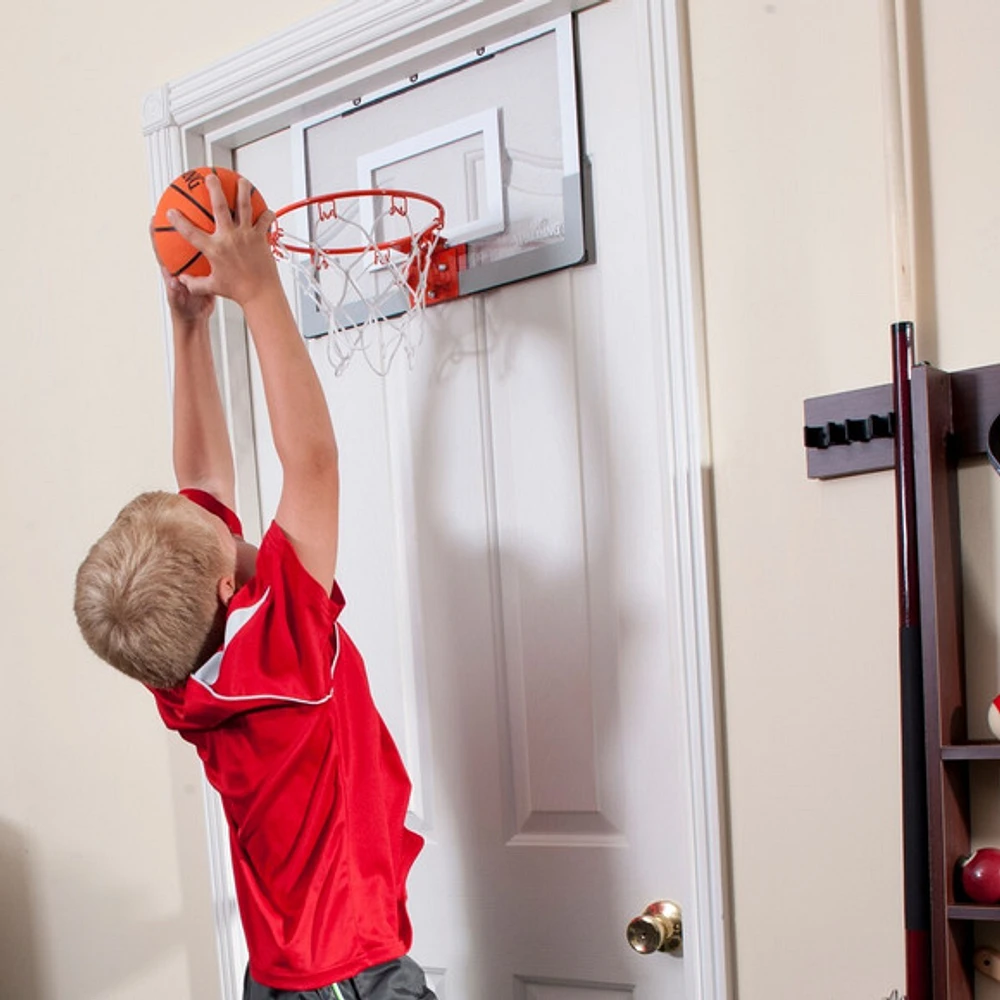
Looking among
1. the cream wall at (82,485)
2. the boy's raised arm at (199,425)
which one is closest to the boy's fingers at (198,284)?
the boy's raised arm at (199,425)

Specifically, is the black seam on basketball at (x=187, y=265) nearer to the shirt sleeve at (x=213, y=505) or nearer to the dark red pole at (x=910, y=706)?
the shirt sleeve at (x=213, y=505)

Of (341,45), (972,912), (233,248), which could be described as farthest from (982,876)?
(341,45)

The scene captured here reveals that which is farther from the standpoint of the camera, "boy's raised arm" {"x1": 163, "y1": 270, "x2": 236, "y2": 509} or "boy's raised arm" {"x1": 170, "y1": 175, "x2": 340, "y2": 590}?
"boy's raised arm" {"x1": 163, "y1": 270, "x2": 236, "y2": 509}

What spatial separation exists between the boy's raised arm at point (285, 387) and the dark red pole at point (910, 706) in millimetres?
653

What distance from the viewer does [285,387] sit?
1512 mm

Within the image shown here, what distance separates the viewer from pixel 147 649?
4.71 ft

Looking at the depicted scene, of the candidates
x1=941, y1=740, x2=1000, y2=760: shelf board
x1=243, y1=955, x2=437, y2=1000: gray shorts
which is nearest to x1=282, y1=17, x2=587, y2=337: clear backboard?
x1=941, y1=740, x2=1000, y2=760: shelf board

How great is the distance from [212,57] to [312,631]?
125cm

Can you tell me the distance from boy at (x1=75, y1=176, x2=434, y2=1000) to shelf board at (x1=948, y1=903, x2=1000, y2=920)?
64cm

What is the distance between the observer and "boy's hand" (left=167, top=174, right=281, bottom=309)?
1.51m

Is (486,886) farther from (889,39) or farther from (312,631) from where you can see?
(889,39)

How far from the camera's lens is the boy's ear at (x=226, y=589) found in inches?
58.8

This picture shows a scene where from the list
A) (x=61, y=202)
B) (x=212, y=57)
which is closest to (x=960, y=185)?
(x=212, y=57)

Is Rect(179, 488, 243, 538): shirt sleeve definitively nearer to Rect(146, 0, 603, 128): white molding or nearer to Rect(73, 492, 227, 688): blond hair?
Rect(73, 492, 227, 688): blond hair
